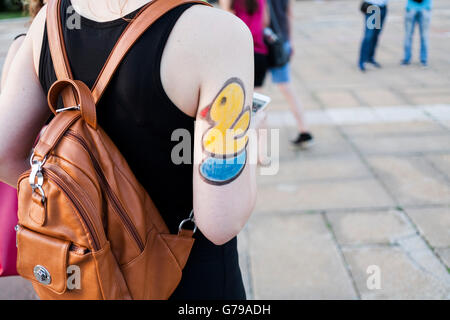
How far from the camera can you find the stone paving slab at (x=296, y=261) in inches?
91.9

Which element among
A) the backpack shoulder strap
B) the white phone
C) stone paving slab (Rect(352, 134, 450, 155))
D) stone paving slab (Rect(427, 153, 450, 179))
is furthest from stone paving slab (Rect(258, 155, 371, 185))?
the backpack shoulder strap

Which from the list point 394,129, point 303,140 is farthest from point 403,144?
point 303,140

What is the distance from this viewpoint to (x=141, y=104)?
92cm

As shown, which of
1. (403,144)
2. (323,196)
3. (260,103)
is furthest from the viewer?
(403,144)

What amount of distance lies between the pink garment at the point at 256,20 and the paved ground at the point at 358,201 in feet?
3.49

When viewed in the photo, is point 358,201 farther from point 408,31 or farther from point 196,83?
point 408,31

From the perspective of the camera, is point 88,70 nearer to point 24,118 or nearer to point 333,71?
point 24,118

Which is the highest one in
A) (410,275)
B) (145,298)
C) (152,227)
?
(152,227)

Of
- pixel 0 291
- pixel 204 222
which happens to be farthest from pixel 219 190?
pixel 0 291

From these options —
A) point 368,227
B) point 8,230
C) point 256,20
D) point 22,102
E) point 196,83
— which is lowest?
point 368,227

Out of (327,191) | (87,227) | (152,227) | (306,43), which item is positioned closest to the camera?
(87,227)

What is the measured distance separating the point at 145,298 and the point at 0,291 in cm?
191

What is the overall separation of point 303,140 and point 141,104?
10.7ft

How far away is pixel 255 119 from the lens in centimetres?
114
